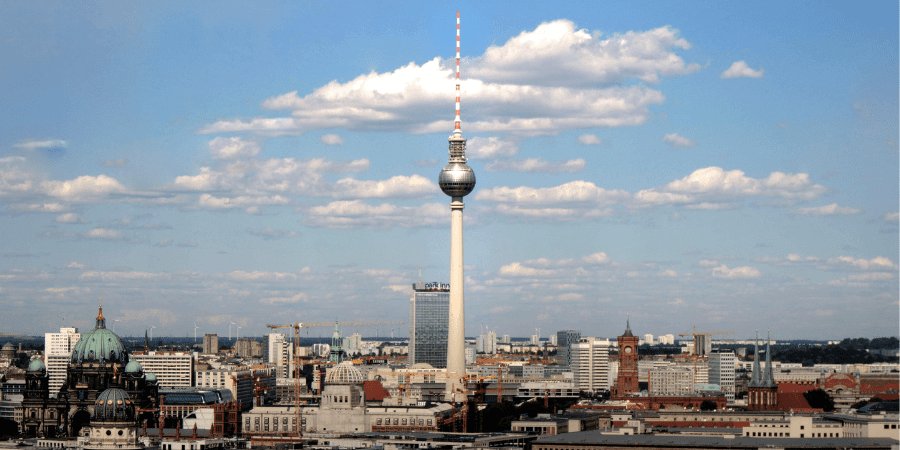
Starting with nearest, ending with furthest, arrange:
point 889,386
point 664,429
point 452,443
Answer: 1. point 452,443
2. point 664,429
3. point 889,386

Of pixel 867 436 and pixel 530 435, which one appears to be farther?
pixel 530 435

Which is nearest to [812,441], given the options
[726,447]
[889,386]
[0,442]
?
[726,447]

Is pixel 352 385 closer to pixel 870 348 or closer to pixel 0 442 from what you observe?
pixel 0 442

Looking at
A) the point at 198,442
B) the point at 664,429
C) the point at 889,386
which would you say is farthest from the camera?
the point at 889,386

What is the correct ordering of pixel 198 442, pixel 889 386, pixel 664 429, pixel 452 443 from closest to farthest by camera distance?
pixel 198 442 < pixel 452 443 < pixel 664 429 < pixel 889 386

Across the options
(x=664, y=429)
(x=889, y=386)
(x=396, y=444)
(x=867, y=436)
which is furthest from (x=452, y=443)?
(x=889, y=386)

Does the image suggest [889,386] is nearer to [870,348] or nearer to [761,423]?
[870,348]
